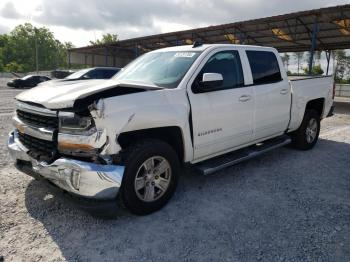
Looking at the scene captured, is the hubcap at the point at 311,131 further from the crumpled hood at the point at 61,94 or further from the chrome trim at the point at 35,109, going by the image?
the chrome trim at the point at 35,109

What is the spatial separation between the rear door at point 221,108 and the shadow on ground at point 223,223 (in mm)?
628

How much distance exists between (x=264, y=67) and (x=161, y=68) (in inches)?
70.2

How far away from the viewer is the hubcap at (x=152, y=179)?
3.37 metres

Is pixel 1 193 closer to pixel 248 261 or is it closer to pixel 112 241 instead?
pixel 112 241

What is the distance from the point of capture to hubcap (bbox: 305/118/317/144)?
20.3 ft

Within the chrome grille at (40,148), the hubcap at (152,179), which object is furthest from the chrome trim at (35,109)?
the hubcap at (152,179)

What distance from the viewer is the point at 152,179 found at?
346 centimetres

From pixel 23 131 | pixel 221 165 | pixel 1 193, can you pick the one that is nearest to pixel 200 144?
pixel 221 165

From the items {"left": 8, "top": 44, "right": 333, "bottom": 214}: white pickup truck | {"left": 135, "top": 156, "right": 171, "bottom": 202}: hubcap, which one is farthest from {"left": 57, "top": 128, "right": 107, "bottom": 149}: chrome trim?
{"left": 135, "top": 156, "right": 171, "bottom": 202}: hubcap

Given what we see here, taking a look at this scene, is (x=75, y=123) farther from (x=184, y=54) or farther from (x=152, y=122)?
(x=184, y=54)

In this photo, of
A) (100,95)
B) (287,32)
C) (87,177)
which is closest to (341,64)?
(287,32)

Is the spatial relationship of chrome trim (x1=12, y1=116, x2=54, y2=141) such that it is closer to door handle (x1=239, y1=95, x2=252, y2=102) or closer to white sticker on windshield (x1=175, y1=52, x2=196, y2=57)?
white sticker on windshield (x1=175, y1=52, x2=196, y2=57)

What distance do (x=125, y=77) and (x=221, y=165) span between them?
188cm

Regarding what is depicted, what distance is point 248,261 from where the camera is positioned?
8.87ft
